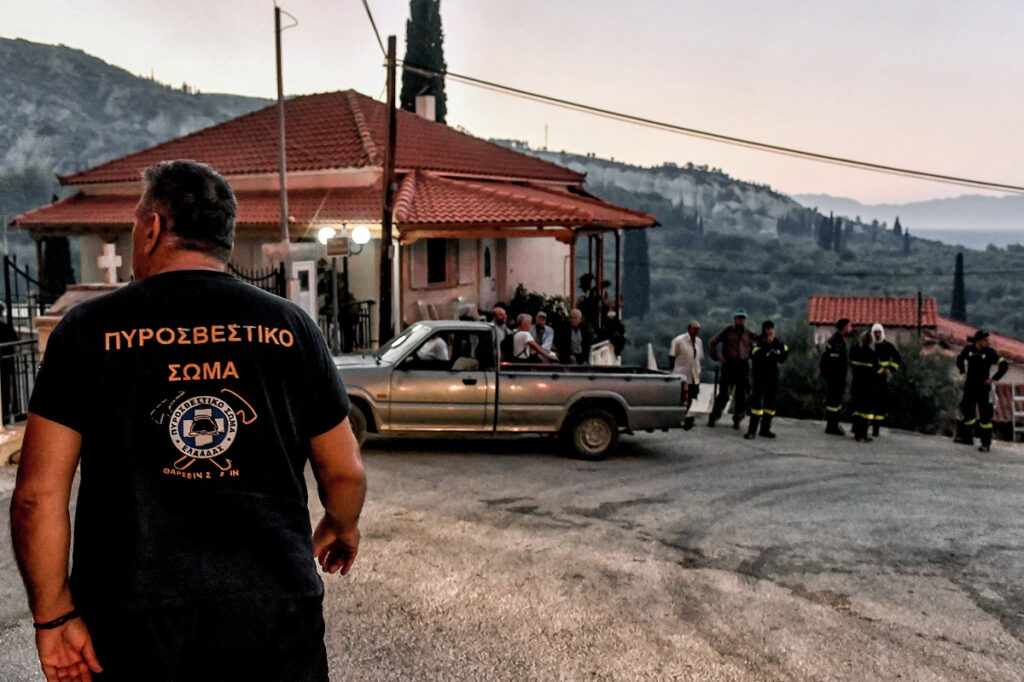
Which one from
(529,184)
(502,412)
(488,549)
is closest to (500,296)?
(529,184)

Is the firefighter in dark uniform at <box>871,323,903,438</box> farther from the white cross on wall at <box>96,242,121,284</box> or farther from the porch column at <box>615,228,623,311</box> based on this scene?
the white cross on wall at <box>96,242,121,284</box>

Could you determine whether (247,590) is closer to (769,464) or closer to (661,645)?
(661,645)

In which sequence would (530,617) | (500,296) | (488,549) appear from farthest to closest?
(500,296), (488,549), (530,617)

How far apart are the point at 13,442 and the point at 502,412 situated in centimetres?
551

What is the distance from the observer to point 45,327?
31.3 ft

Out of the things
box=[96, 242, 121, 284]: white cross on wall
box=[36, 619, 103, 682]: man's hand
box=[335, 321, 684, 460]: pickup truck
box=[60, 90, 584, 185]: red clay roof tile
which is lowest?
box=[335, 321, 684, 460]: pickup truck

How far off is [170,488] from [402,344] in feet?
29.5

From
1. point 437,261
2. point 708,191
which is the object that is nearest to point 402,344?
point 437,261

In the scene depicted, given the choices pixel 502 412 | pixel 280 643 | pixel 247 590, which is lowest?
pixel 502 412

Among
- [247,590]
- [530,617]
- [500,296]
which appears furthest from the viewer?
[500,296]

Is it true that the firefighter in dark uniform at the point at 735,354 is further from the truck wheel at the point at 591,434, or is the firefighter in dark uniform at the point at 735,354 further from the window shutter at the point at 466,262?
the window shutter at the point at 466,262

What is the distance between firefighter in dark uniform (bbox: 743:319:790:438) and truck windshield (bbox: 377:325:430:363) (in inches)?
222

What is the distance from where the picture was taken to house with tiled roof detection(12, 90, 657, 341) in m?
18.7

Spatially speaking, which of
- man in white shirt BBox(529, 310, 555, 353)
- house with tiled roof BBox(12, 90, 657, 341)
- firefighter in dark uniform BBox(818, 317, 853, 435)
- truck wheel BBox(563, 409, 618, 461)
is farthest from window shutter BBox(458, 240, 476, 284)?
truck wheel BBox(563, 409, 618, 461)
